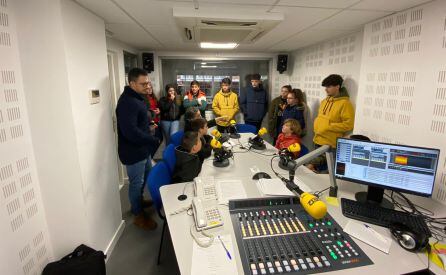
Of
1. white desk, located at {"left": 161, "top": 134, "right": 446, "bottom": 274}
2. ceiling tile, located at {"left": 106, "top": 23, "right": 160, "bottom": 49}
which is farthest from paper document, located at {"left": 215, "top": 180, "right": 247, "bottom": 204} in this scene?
ceiling tile, located at {"left": 106, "top": 23, "right": 160, "bottom": 49}

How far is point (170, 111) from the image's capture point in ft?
13.9

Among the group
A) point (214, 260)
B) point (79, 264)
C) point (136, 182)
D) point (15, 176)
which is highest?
point (15, 176)

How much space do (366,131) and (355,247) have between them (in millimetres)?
1680

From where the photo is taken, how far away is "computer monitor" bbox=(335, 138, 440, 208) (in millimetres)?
1398

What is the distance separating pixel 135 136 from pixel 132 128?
87 millimetres

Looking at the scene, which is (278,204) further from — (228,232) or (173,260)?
(173,260)

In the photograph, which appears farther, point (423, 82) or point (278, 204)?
point (423, 82)

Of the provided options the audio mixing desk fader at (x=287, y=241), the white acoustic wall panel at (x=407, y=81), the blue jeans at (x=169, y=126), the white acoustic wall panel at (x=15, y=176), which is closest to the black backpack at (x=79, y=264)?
the white acoustic wall panel at (x=15, y=176)

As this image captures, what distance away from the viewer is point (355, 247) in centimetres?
118

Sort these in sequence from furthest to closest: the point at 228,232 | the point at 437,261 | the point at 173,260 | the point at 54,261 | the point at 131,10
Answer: the point at 173,260
the point at 131,10
the point at 54,261
the point at 228,232
the point at 437,261

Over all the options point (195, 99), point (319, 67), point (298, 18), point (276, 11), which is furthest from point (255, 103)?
point (276, 11)

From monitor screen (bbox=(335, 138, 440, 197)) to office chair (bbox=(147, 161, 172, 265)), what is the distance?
4.50ft

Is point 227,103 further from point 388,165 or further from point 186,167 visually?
point 388,165

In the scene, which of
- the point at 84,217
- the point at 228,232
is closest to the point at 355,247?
the point at 228,232
